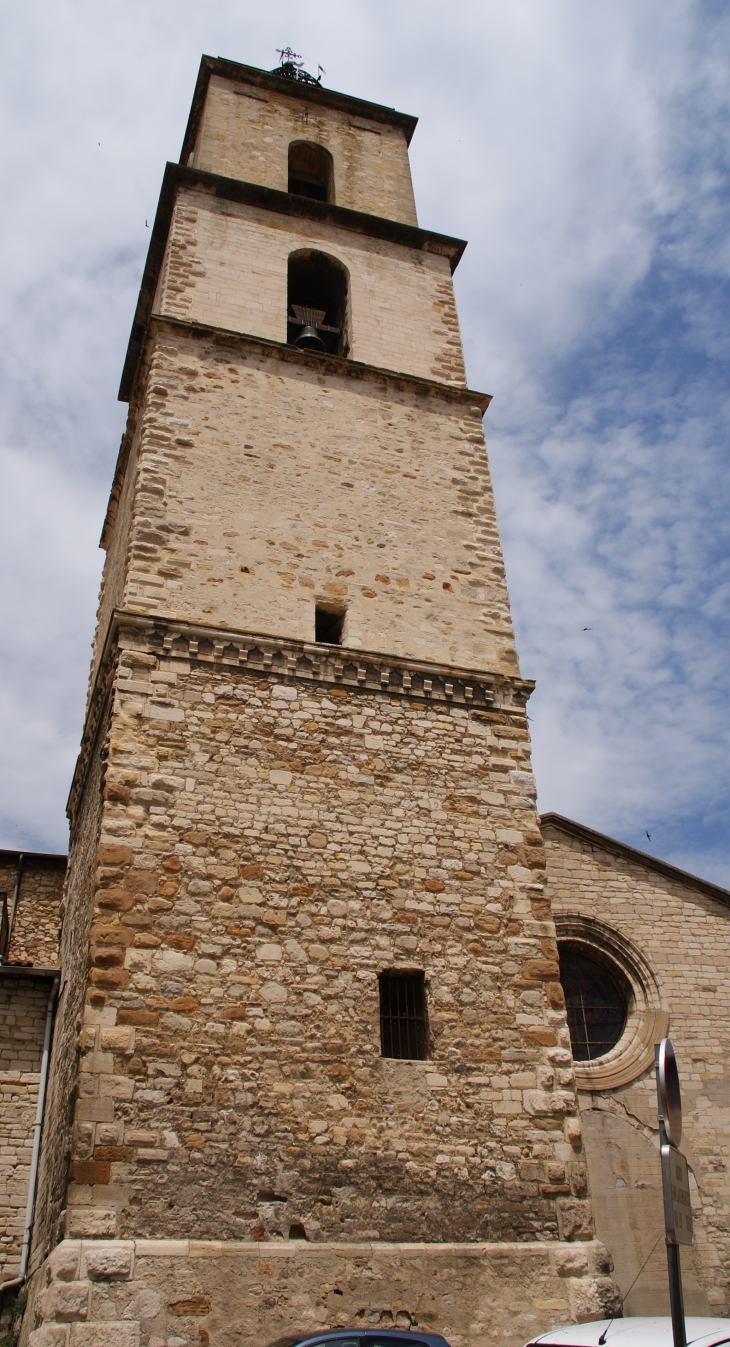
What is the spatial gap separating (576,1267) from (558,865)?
438cm

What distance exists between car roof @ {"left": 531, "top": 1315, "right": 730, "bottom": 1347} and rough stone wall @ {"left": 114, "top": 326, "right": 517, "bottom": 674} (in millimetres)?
5808

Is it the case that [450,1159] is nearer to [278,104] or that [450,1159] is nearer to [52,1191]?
[52,1191]

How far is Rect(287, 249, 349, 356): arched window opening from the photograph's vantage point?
40.2 feet

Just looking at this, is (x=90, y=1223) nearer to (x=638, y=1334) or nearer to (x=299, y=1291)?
(x=299, y=1291)

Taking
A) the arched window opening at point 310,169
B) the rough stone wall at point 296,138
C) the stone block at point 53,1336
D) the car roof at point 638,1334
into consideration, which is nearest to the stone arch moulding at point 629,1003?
the car roof at point 638,1334

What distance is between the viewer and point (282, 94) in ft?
49.0

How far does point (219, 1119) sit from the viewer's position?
681 centimetres

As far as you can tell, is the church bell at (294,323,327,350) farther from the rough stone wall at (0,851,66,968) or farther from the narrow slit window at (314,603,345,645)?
the rough stone wall at (0,851,66,968)

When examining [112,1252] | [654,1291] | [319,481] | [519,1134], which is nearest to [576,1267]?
[519,1134]

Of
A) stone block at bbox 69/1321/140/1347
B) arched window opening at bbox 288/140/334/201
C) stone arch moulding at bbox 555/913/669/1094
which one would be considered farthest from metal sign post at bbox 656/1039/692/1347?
arched window opening at bbox 288/140/334/201

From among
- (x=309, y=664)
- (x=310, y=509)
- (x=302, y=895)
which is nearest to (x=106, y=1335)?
(x=302, y=895)

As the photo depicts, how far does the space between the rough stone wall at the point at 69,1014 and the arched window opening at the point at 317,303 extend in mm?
5299

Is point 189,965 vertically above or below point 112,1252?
above

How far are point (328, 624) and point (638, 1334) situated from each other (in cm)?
649
